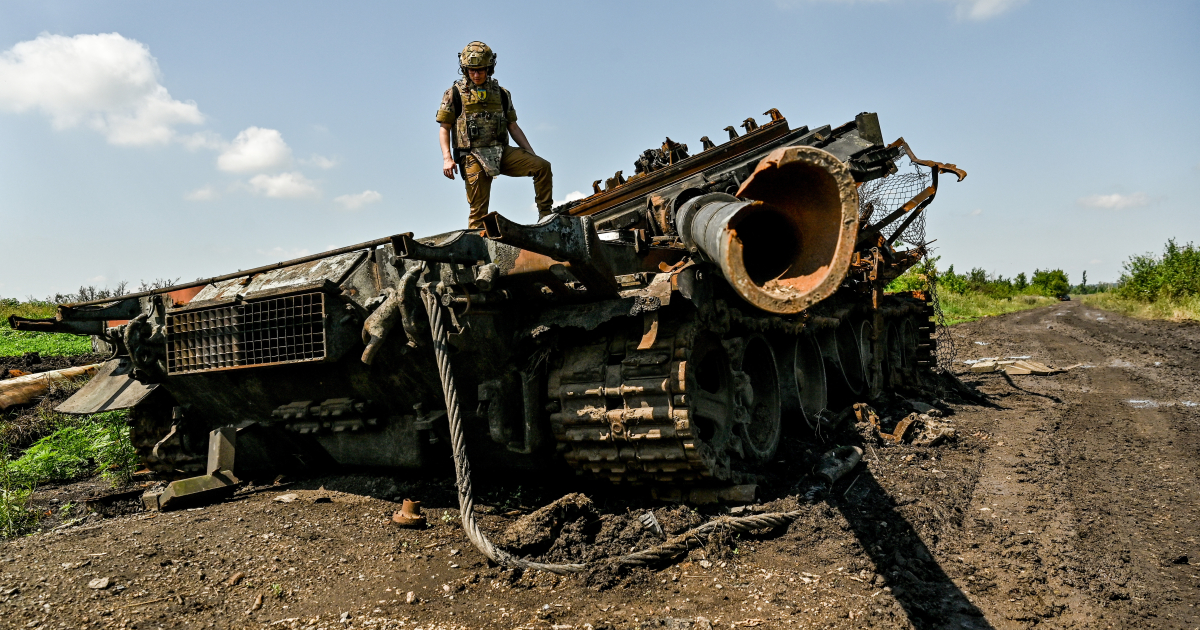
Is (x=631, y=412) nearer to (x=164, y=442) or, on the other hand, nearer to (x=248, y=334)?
(x=248, y=334)

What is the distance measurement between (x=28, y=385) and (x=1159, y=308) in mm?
26737

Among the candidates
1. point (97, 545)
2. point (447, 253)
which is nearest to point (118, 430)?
point (97, 545)

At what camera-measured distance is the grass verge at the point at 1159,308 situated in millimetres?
19906

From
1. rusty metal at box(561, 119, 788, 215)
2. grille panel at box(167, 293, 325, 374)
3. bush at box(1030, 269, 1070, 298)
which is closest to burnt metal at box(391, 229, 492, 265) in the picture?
grille panel at box(167, 293, 325, 374)

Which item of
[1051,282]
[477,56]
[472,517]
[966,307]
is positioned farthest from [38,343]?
[1051,282]

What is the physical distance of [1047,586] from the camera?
12.3 feet

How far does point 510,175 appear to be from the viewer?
6453 mm

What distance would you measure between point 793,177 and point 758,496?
90.5 inches

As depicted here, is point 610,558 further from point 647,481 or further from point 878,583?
point 878,583

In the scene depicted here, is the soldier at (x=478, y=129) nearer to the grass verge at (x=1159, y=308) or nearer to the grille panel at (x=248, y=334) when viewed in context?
the grille panel at (x=248, y=334)

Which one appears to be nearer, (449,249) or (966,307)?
(449,249)

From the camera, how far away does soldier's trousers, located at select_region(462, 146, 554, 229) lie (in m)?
6.20

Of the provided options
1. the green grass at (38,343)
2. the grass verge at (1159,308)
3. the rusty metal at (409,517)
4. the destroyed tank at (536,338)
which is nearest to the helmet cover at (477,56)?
the destroyed tank at (536,338)

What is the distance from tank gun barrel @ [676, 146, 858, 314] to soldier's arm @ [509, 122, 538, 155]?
9.42ft
